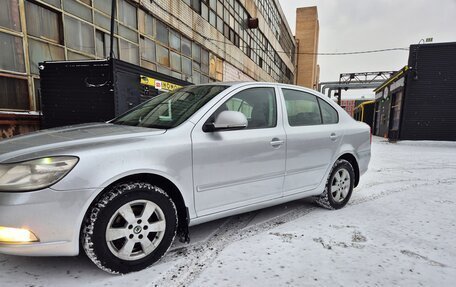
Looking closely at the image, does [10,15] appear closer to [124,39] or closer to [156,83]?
[156,83]

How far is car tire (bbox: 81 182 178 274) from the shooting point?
1.87 m

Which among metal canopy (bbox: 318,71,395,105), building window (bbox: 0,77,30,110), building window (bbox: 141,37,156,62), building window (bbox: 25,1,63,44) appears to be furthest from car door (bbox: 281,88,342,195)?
metal canopy (bbox: 318,71,395,105)

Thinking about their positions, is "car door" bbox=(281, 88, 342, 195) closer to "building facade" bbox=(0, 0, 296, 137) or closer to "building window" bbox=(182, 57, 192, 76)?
"building facade" bbox=(0, 0, 296, 137)

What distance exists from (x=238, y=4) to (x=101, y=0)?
510 inches

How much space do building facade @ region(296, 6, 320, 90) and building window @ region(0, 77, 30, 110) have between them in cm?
4838

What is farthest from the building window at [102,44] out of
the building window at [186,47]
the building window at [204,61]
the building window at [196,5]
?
the building window at [204,61]

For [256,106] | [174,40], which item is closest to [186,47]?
[174,40]

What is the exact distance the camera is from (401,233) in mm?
2852

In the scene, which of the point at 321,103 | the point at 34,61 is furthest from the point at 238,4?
the point at 321,103

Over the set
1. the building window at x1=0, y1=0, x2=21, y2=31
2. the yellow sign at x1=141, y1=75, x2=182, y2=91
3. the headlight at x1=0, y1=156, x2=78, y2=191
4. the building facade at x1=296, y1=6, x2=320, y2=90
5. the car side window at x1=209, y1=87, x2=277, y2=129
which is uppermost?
the building facade at x1=296, y1=6, x2=320, y2=90

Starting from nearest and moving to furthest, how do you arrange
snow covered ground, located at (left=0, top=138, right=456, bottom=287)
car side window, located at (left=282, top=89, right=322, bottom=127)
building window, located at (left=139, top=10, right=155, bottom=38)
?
1. snow covered ground, located at (left=0, top=138, right=456, bottom=287)
2. car side window, located at (left=282, top=89, right=322, bottom=127)
3. building window, located at (left=139, top=10, right=155, bottom=38)

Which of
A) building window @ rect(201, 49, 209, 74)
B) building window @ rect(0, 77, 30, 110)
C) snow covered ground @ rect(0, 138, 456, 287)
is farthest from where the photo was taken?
building window @ rect(201, 49, 209, 74)

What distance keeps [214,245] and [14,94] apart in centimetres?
649

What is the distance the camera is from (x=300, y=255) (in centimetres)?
236
